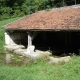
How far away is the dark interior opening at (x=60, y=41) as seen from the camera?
18328 mm

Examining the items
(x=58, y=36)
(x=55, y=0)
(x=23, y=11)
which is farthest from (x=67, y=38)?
(x=23, y=11)

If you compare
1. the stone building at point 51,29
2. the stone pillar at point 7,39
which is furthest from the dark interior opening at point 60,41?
the stone pillar at point 7,39

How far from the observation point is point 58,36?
21.7 metres

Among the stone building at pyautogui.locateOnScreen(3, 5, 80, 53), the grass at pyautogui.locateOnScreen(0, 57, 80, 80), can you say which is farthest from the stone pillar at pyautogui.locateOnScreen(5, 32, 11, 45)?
the grass at pyautogui.locateOnScreen(0, 57, 80, 80)

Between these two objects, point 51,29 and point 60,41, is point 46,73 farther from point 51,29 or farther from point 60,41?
point 60,41

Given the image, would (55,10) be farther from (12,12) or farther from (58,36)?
(12,12)

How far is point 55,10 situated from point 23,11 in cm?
2185

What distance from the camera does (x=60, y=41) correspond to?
844 inches

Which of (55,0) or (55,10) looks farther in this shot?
(55,0)

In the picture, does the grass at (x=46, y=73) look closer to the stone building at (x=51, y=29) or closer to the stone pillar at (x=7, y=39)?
the stone building at (x=51, y=29)

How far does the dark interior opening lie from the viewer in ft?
60.1

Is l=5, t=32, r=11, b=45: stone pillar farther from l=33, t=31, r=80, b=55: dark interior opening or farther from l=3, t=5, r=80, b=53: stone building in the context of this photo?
l=33, t=31, r=80, b=55: dark interior opening

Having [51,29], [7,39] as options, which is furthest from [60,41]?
[51,29]

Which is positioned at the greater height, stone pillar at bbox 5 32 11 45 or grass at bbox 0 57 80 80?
grass at bbox 0 57 80 80
